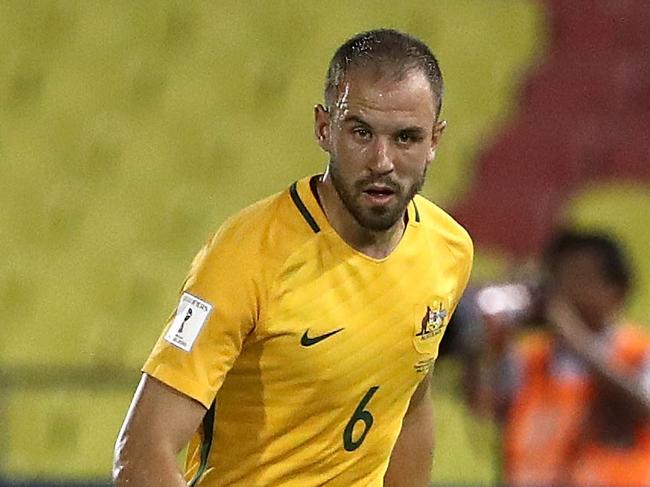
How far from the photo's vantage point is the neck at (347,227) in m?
2.75

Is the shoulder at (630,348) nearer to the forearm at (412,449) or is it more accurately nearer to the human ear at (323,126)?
the forearm at (412,449)

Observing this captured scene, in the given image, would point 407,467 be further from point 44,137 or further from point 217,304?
point 44,137

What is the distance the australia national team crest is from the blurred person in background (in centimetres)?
155

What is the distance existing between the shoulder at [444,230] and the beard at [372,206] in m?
0.25

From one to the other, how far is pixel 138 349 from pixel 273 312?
13.5 feet

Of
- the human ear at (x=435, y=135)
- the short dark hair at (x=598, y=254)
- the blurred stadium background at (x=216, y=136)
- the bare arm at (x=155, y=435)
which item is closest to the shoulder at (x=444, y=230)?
the human ear at (x=435, y=135)

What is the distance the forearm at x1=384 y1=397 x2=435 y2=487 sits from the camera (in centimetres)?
318

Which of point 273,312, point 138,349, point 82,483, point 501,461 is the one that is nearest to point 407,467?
point 273,312

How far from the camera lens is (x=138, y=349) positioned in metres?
6.69

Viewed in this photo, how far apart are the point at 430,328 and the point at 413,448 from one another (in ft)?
1.24

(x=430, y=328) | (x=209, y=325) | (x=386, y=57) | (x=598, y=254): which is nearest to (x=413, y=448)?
(x=430, y=328)

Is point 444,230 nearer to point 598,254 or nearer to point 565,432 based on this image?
point 598,254

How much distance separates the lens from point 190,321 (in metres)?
2.57

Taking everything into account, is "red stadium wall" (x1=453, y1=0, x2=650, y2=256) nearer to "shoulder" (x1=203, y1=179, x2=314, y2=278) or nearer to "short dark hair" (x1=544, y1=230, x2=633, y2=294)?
"short dark hair" (x1=544, y1=230, x2=633, y2=294)
